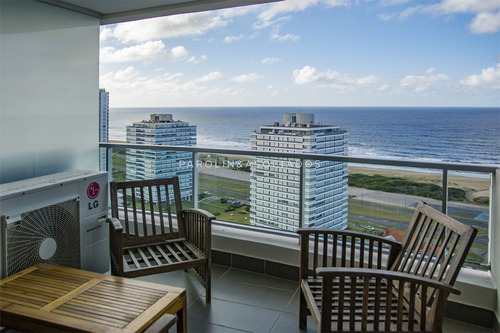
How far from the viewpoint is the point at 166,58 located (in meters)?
30.0

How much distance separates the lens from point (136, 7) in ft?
13.4

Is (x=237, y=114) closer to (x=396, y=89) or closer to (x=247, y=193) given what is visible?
(x=396, y=89)

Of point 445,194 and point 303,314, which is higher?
point 445,194

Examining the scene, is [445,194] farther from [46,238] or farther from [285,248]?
[46,238]

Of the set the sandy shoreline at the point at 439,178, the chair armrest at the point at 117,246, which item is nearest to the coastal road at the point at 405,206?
the sandy shoreline at the point at 439,178

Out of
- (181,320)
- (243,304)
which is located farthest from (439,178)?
(181,320)

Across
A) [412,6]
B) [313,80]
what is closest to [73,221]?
[313,80]

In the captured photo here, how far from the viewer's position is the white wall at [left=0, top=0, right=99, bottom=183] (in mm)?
3299

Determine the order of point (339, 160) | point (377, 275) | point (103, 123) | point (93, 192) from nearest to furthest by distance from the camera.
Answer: point (377, 275), point (93, 192), point (339, 160), point (103, 123)

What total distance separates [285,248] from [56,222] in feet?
6.29

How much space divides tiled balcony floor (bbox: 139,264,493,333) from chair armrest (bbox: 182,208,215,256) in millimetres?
403

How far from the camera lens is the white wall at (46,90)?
3299 mm

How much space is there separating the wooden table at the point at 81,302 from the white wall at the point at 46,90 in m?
1.19

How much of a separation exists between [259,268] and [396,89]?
2940cm
